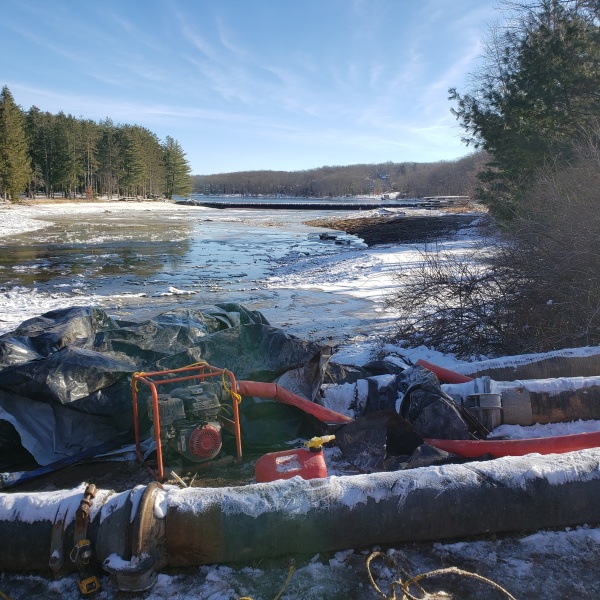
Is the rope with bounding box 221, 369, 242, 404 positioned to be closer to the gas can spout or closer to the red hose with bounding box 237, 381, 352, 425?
the red hose with bounding box 237, 381, 352, 425

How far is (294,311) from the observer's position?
11.2 m

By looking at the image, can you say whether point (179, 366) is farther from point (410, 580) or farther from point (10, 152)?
point (10, 152)

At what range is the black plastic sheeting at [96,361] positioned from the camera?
4652 millimetres

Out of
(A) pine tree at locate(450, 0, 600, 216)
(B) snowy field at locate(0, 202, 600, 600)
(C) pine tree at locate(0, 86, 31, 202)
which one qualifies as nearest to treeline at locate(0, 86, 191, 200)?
(C) pine tree at locate(0, 86, 31, 202)

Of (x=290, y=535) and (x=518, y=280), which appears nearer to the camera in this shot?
(x=290, y=535)

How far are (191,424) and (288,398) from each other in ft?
3.31

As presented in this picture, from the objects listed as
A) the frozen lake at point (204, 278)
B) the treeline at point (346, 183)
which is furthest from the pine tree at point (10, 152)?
the treeline at point (346, 183)

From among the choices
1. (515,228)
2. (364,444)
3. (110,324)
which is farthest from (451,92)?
(364,444)

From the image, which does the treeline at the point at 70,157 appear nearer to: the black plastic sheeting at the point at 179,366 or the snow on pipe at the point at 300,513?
the black plastic sheeting at the point at 179,366

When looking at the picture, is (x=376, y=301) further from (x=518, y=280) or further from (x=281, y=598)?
(x=281, y=598)

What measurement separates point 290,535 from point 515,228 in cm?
679

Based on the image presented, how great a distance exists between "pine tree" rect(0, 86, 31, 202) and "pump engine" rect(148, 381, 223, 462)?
56.1m

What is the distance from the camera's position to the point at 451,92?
14.9 m

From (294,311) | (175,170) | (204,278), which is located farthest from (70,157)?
(294,311)
